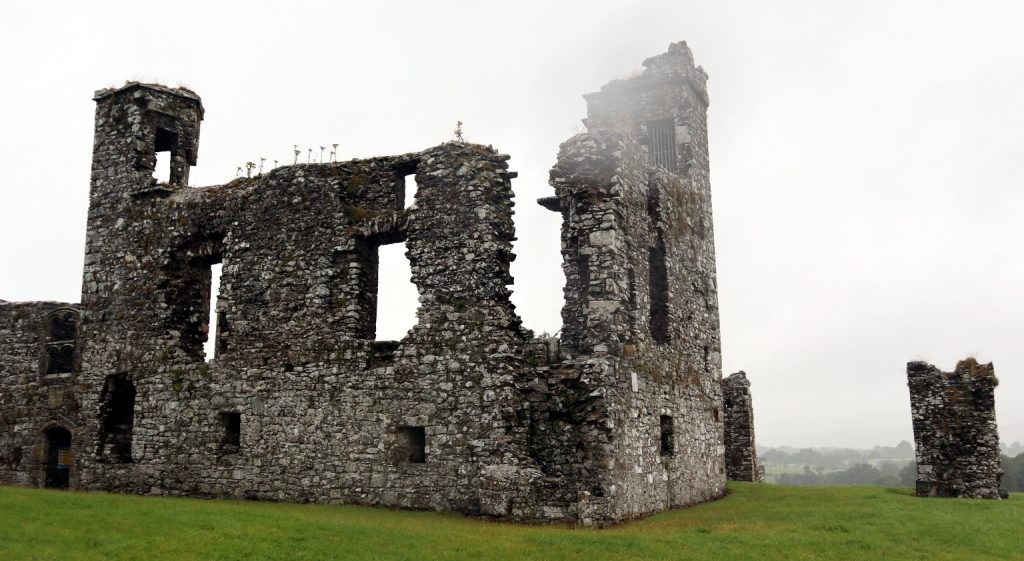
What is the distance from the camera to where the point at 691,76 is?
75.2ft

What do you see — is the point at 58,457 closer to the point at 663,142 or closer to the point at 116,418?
the point at 116,418

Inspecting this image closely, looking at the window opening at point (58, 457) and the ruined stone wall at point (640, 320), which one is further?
the window opening at point (58, 457)

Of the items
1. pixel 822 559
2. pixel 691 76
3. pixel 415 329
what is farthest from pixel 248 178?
pixel 822 559

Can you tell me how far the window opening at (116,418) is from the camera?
19.8 meters

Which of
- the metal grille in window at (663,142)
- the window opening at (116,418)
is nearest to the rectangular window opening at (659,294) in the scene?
the metal grille in window at (663,142)

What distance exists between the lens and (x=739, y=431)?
2791 cm

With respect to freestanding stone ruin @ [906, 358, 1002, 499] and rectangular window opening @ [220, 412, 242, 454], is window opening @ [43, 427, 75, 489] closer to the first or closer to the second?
rectangular window opening @ [220, 412, 242, 454]

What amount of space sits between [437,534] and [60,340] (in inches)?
594

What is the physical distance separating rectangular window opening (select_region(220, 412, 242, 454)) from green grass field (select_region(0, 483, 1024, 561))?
75.4 inches

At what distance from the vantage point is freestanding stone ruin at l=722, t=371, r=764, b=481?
2752 centimetres

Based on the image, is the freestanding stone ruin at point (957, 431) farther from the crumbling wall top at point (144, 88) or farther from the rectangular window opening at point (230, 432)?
the crumbling wall top at point (144, 88)

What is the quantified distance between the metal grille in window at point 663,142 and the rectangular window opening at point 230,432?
12810mm

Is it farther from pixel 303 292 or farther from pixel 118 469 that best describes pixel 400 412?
pixel 118 469

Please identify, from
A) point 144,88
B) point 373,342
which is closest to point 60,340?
point 144,88
